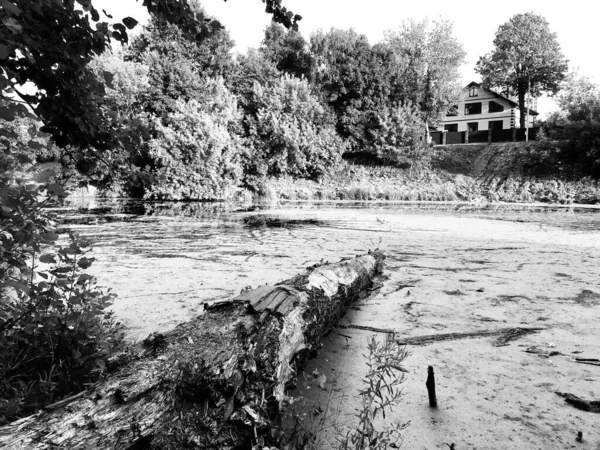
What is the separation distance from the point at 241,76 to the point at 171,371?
32517mm

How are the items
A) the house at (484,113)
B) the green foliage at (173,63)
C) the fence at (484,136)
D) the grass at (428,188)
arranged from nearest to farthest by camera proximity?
the grass at (428,188) < the green foliage at (173,63) < the fence at (484,136) < the house at (484,113)

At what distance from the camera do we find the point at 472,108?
4688cm

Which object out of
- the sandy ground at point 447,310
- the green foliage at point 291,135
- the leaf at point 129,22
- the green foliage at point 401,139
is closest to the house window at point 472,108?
the green foliage at point 401,139

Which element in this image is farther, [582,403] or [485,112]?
[485,112]

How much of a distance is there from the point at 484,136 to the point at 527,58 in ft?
29.2

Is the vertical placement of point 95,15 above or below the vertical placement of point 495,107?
below

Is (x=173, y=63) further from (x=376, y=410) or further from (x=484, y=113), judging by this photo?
(x=484, y=113)

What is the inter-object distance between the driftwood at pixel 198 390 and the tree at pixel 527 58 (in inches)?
1697

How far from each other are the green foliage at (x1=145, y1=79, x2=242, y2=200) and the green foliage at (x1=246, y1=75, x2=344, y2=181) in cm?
308

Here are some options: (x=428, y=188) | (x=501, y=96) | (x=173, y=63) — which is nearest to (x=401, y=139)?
(x=428, y=188)

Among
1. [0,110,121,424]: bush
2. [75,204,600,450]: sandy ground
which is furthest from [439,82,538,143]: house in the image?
[0,110,121,424]: bush

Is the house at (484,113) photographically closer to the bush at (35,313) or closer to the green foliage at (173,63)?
the green foliage at (173,63)

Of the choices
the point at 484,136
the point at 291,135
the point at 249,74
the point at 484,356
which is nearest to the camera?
the point at 484,356

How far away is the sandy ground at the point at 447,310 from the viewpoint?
1.85 m
